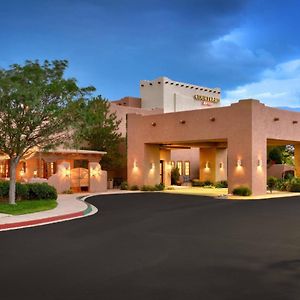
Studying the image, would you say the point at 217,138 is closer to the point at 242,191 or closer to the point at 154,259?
the point at 242,191

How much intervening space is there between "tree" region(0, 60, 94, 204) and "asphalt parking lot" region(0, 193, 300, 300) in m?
5.97

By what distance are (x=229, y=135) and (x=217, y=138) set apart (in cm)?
107

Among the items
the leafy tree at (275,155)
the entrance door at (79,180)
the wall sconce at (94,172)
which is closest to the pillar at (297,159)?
the leafy tree at (275,155)

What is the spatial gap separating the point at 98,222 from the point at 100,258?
5.91 metres

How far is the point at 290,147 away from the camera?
5934 cm

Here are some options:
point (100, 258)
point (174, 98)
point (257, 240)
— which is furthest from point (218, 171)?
point (100, 258)

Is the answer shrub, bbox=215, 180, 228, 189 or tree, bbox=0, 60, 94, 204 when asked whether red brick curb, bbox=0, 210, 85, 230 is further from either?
shrub, bbox=215, 180, 228, 189

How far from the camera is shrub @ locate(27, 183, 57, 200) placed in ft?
72.3

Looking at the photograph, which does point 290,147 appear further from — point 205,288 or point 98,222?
point 205,288

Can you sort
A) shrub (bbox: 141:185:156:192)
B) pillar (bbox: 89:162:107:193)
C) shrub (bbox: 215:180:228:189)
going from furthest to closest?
shrub (bbox: 215:180:228:189), shrub (bbox: 141:185:156:192), pillar (bbox: 89:162:107:193)

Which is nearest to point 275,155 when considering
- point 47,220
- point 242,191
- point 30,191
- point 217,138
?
point 217,138

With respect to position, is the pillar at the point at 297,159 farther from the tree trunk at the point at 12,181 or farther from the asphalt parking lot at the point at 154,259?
the tree trunk at the point at 12,181

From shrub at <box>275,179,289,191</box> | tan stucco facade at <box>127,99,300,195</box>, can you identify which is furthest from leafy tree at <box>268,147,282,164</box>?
shrub at <box>275,179,289,191</box>

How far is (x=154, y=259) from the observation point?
29.2 ft
